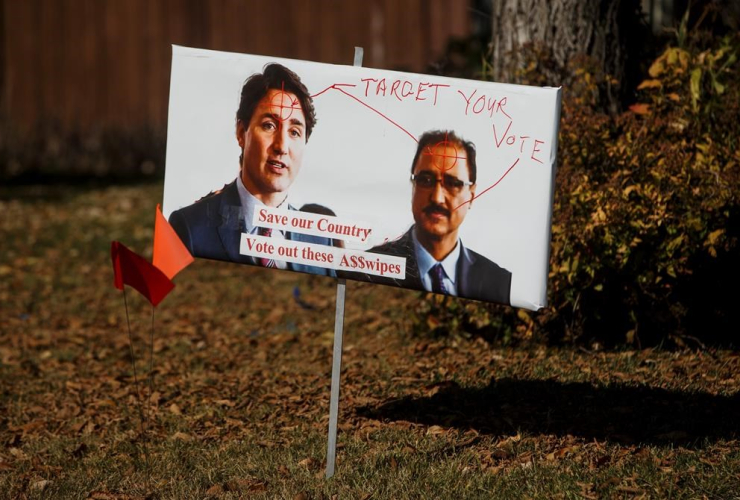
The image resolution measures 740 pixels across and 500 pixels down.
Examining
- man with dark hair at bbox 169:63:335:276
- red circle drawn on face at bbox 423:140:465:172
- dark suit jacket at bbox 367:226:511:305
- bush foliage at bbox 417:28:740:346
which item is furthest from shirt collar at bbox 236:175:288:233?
bush foliage at bbox 417:28:740:346

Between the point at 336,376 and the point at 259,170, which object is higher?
the point at 259,170

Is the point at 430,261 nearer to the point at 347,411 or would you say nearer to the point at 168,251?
the point at 168,251

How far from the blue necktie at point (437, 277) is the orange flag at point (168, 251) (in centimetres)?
106

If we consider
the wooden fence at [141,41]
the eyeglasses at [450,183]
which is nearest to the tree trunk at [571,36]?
the eyeglasses at [450,183]

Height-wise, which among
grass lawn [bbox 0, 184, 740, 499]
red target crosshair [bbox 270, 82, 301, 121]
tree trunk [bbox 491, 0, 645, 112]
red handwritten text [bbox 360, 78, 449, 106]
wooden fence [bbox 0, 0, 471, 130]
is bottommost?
grass lawn [bbox 0, 184, 740, 499]

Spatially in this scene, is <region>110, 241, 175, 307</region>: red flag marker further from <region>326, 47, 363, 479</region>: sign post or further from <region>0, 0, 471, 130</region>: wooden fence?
<region>0, 0, 471, 130</region>: wooden fence

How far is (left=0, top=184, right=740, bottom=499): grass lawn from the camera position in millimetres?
4168

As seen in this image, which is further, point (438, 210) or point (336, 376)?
point (336, 376)

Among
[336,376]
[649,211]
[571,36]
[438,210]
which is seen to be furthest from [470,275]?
[571,36]

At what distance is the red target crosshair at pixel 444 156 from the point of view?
397 cm

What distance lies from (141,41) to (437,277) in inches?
513

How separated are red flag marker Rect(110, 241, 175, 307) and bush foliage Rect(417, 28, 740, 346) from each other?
2253mm

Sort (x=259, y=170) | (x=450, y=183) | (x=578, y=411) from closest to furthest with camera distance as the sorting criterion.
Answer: (x=450, y=183) → (x=259, y=170) → (x=578, y=411)

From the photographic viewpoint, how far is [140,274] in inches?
162
